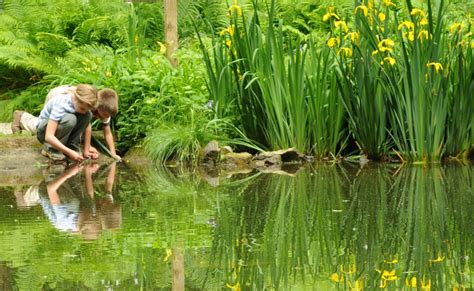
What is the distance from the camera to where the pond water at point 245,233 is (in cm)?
385

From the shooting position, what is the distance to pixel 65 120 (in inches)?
381

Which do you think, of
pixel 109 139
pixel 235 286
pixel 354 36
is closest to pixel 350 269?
pixel 235 286

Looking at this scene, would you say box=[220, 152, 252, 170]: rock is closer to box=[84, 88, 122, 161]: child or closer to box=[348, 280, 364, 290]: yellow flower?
box=[84, 88, 122, 161]: child

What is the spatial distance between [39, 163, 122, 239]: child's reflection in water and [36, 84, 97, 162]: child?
813 millimetres

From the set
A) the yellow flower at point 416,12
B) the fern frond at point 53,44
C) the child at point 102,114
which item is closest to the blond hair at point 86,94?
the child at point 102,114

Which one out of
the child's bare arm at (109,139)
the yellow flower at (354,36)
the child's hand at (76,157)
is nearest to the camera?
the yellow flower at (354,36)

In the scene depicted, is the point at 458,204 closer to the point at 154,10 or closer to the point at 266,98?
the point at 266,98

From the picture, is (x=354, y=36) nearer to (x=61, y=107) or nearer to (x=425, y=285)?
(x=61, y=107)

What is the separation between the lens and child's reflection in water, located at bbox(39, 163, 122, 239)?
214 inches

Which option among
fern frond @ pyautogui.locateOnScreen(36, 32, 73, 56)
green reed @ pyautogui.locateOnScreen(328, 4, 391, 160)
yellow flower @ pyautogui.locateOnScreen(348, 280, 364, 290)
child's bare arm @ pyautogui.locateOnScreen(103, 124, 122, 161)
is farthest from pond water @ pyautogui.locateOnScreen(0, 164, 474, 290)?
fern frond @ pyautogui.locateOnScreen(36, 32, 73, 56)

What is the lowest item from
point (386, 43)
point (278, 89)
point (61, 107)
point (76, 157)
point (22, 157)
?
point (22, 157)

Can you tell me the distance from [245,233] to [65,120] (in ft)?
16.3

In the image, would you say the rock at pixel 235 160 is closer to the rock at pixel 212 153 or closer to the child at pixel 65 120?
the rock at pixel 212 153

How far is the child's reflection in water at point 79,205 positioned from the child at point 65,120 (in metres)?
0.81
